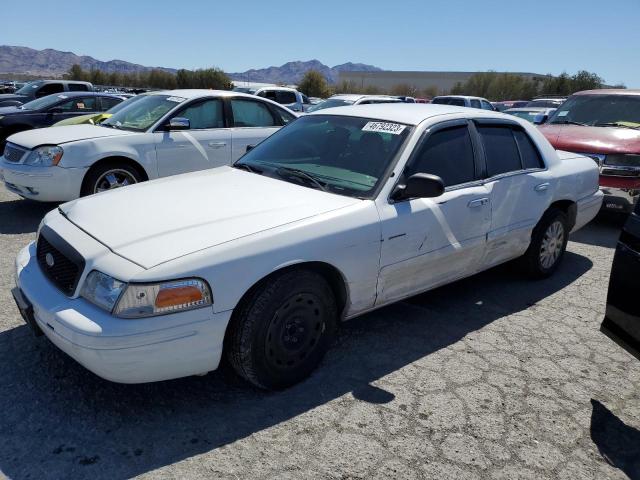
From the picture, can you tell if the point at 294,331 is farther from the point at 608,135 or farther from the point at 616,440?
the point at 608,135

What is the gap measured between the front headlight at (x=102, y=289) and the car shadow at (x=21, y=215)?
389cm

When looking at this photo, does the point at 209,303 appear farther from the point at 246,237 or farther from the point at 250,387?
the point at 250,387

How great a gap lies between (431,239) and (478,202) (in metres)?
0.62

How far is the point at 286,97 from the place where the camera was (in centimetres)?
1716

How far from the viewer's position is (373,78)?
8569 cm

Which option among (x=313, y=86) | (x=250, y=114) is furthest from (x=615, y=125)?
(x=313, y=86)

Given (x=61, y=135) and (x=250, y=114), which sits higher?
(x=250, y=114)

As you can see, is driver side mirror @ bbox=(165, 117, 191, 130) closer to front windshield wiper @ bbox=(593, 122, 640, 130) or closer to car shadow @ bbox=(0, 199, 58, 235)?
car shadow @ bbox=(0, 199, 58, 235)

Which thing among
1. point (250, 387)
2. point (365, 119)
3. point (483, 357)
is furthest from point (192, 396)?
point (365, 119)

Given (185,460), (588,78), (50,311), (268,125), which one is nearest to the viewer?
(185,460)

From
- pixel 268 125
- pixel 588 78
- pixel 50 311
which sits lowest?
pixel 50 311

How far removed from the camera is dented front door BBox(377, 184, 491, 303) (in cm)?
332

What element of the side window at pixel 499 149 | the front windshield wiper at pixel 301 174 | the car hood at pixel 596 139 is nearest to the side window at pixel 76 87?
the car hood at pixel 596 139

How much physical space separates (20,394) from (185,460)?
111 cm
